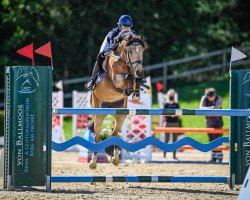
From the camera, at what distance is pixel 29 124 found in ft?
30.0

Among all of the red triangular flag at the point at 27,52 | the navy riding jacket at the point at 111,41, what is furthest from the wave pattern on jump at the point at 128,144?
the navy riding jacket at the point at 111,41

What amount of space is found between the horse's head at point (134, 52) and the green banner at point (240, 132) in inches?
52.2

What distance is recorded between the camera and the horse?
1023 cm

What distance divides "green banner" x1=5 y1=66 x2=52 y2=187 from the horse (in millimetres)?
1472

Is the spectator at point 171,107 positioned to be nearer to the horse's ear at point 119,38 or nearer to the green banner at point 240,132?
the horse's ear at point 119,38

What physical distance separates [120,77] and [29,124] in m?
1.85

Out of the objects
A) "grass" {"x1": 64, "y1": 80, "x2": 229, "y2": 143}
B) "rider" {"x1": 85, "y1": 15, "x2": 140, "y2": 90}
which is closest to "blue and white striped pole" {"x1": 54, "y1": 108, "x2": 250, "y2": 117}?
"rider" {"x1": 85, "y1": 15, "x2": 140, "y2": 90}

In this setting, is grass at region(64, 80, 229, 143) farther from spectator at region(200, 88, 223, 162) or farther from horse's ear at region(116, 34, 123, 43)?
horse's ear at region(116, 34, 123, 43)

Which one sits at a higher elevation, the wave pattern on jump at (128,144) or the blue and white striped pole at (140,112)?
the blue and white striped pole at (140,112)

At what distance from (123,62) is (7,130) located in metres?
2.17

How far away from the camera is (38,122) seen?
9.16 m

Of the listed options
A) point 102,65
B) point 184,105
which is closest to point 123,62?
point 102,65

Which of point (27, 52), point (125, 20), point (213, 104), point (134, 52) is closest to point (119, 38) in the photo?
point (125, 20)

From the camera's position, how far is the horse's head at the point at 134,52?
1017cm
